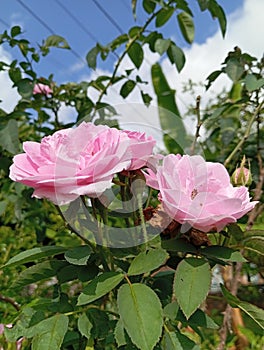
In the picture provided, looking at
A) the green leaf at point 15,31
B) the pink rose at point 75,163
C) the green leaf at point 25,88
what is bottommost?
the pink rose at point 75,163

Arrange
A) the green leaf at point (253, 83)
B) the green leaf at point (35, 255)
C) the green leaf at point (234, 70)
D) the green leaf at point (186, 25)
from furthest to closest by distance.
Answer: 1. the green leaf at point (186, 25)
2. the green leaf at point (234, 70)
3. the green leaf at point (253, 83)
4. the green leaf at point (35, 255)

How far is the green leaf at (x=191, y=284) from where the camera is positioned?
476 millimetres

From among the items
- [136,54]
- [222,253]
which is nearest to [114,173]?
[222,253]

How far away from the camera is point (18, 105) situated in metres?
1.33

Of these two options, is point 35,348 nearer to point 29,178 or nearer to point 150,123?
point 29,178

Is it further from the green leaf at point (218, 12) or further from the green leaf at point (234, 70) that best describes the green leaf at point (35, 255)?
the green leaf at point (218, 12)

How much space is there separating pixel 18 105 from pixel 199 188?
2.88 ft

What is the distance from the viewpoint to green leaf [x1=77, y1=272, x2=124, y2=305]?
50 cm

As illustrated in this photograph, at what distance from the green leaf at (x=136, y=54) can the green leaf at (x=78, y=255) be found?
728 millimetres

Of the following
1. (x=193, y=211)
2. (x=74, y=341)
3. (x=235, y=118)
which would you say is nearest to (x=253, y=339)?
(x=235, y=118)

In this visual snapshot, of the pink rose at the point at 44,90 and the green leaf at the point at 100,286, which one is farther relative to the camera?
the pink rose at the point at 44,90

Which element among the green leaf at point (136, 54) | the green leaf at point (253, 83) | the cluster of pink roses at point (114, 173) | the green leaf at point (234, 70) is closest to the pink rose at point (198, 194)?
the cluster of pink roses at point (114, 173)

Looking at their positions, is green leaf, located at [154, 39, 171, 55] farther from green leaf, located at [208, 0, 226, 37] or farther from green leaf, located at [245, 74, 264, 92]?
green leaf, located at [245, 74, 264, 92]

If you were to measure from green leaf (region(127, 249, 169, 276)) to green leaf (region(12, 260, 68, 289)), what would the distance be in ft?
0.34
